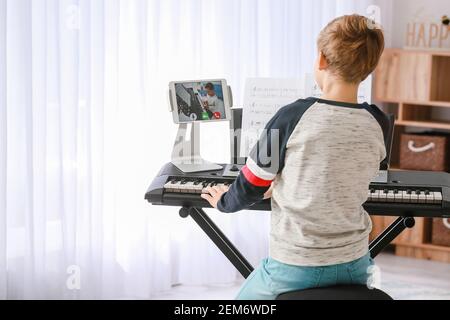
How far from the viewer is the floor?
405 cm

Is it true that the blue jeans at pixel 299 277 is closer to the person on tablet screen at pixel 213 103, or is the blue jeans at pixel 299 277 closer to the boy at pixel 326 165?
the boy at pixel 326 165

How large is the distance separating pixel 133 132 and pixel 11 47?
0.74m

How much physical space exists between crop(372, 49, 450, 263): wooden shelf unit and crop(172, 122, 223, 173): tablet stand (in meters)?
1.91

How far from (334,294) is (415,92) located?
2.77m

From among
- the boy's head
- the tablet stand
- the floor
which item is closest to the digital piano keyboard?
the tablet stand

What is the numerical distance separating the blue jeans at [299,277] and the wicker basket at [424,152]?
8.23ft

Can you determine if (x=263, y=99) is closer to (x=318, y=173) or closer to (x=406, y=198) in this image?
(x=406, y=198)

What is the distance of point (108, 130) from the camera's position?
3807 mm

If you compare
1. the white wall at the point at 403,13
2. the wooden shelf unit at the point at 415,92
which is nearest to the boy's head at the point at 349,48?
the wooden shelf unit at the point at 415,92

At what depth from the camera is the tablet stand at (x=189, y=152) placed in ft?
9.83

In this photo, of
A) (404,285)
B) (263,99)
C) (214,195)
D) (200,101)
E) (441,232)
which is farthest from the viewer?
(441,232)

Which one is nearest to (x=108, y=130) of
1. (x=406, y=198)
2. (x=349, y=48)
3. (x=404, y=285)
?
(x=406, y=198)

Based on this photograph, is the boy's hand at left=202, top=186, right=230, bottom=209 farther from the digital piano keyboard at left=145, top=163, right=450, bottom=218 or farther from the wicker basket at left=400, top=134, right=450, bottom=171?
the wicker basket at left=400, top=134, right=450, bottom=171
